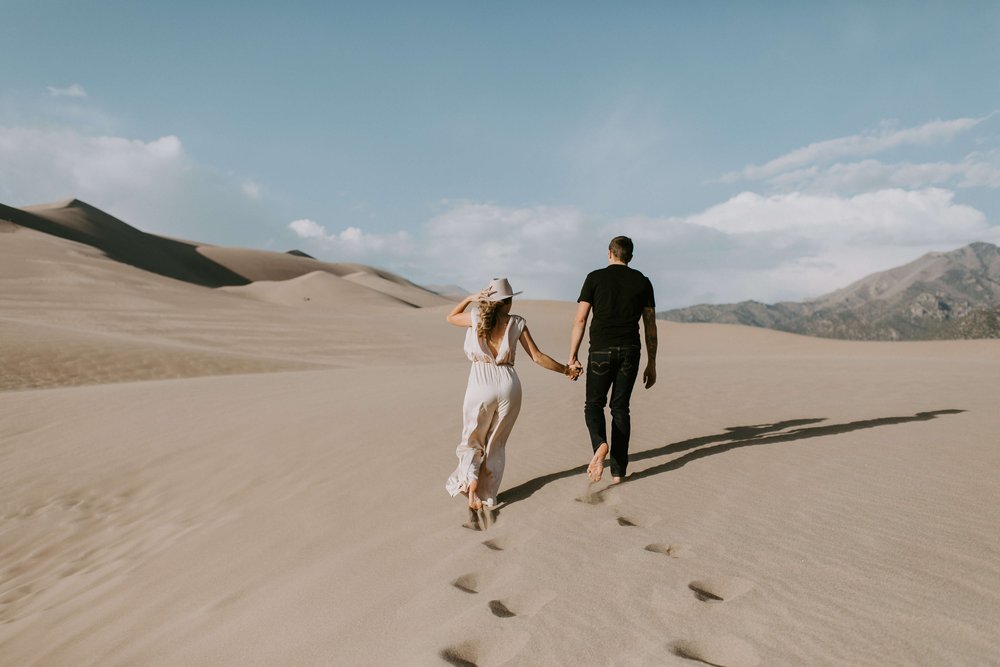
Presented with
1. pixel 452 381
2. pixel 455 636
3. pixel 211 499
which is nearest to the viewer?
pixel 455 636

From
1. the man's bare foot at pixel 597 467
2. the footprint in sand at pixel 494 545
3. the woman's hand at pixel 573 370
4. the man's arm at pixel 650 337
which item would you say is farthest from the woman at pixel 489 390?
the man's arm at pixel 650 337

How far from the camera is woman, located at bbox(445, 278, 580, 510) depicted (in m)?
4.58

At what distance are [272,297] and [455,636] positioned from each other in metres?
75.0

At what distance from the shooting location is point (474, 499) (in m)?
4.58

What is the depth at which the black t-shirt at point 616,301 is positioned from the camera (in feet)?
16.8

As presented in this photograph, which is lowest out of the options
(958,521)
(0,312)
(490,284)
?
(0,312)

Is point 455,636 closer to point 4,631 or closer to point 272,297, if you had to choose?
point 4,631

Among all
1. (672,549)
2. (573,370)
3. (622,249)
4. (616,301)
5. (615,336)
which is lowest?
(672,549)

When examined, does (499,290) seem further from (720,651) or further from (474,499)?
(720,651)

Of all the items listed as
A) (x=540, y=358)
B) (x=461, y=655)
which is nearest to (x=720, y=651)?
(x=461, y=655)

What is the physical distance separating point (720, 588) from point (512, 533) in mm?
1388

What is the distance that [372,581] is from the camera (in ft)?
11.5

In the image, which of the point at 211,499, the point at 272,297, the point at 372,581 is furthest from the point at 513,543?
the point at 272,297

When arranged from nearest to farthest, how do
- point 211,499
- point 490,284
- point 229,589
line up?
point 229,589
point 490,284
point 211,499
